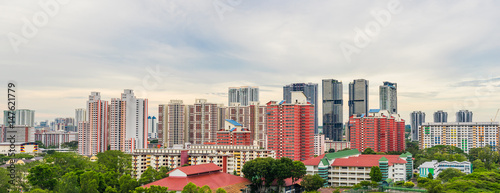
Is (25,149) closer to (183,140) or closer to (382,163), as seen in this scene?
(183,140)

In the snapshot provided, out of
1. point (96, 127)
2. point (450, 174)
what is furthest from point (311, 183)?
point (96, 127)

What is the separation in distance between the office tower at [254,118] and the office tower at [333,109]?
118 feet

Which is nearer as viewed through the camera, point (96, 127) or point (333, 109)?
point (96, 127)

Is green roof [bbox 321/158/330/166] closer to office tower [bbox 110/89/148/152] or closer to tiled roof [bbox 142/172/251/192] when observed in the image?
tiled roof [bbox 142/172/251/192]

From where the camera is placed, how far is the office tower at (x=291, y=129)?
38562 mm

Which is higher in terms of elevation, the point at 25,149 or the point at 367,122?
the point at 367,122

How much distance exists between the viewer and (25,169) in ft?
89.7

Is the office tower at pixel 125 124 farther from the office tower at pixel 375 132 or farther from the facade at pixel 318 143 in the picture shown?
the office tower at pixel 375 132

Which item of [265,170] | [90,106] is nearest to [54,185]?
[265,170]

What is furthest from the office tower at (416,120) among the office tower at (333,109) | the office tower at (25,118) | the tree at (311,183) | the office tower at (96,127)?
the office tower at (25,118)

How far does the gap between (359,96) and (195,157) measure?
68754mm

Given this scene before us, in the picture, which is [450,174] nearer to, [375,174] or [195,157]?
[375,174]

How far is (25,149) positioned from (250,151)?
115ft

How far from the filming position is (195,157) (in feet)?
113
